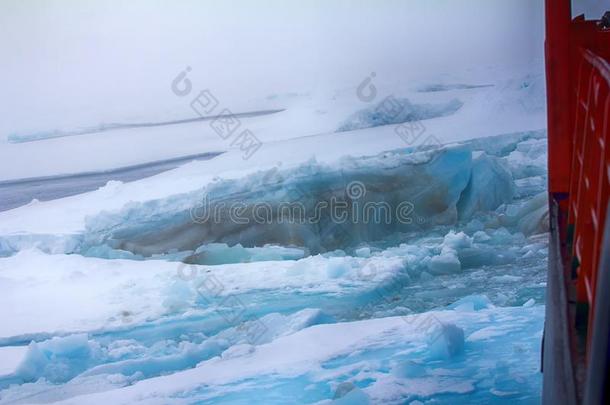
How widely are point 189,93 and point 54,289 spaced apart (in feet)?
3.82

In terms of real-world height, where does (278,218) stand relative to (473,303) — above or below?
above

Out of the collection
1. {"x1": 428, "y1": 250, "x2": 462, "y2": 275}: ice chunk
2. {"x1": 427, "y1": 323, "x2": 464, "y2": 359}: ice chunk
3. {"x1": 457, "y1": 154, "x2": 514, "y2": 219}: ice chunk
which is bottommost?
{"x1": 427, "y1": 323, "x2": 464, "y2": 359}: ice chunk

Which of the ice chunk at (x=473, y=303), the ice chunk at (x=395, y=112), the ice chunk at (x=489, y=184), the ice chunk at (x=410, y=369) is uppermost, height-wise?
the ice chunk at (x=395, y=112)

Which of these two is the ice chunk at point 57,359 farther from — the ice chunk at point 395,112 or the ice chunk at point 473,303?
the ice chunk at point 473,303

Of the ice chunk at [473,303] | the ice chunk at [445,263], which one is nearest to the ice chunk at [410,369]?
the ice chunk at [473,303]

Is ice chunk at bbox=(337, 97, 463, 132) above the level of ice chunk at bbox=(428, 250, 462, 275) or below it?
above

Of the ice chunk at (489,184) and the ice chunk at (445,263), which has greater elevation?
the ice chunk at (489,184)

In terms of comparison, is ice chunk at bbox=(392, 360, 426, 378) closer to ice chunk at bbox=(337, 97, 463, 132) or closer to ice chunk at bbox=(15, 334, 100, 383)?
ice chunk at bbox=(337, 97, 463, 132)

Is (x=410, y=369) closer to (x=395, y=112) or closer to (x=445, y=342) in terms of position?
(x=445, y=342)

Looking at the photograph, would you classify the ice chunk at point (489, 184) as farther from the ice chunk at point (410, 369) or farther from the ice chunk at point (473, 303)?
the ice chunk at point (410, 369)

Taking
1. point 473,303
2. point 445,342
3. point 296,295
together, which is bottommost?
point 445,342

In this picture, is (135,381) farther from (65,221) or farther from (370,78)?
(370,78)

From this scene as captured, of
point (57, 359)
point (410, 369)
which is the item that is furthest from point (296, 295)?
point (57, 359)

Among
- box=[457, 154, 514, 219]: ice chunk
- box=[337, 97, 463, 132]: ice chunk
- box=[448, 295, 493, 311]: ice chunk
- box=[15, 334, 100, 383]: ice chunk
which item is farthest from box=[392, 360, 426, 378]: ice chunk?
box=[15, 334, 100, 383]: ice chunk
